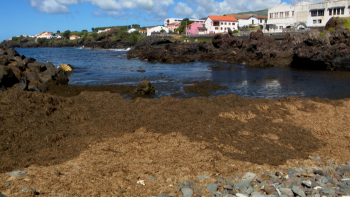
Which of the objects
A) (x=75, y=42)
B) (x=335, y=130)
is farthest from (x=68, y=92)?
(x=75, y=42)

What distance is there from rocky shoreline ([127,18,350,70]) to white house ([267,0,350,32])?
581cm

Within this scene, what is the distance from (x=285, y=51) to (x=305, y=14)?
99.0 feet

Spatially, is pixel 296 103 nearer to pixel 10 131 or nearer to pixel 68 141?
pixel 68 141

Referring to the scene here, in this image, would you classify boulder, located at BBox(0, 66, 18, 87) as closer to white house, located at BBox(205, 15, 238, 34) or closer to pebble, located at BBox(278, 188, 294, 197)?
pebble, located at BBox(278, 188, 294, 197)

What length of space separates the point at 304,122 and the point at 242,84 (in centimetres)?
1249

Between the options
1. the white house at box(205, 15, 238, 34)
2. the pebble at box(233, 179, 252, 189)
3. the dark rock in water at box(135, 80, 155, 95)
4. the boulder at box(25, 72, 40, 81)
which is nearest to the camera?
the pebble at box(233, 179, 252, 189)

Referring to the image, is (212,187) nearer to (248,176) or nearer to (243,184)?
(243,184)

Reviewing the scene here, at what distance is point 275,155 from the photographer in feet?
21.0

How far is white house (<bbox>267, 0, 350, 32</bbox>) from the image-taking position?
53.0m

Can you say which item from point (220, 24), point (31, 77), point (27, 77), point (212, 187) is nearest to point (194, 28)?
point (220, 24)

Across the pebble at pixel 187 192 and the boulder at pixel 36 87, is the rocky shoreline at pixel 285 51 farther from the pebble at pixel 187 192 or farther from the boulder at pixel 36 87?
the pebble at pixel 187 192

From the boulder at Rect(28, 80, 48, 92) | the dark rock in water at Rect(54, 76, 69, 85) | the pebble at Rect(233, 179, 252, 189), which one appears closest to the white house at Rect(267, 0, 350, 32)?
the dark rock in water at Rect(54, 76, 69, 85)

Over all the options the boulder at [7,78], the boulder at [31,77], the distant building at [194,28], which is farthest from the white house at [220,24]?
the boulder at [7,78]

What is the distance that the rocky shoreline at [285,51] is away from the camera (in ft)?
95.9
